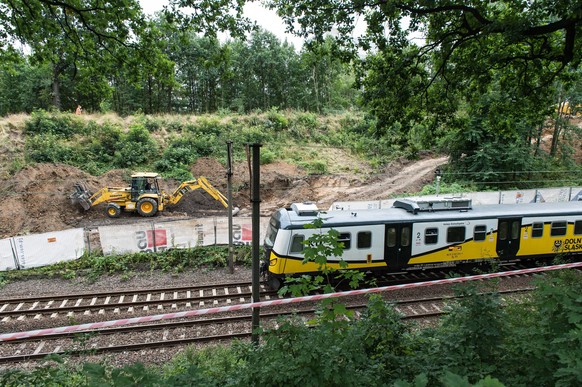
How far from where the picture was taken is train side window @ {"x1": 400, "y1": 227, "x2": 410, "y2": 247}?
41.5 ft

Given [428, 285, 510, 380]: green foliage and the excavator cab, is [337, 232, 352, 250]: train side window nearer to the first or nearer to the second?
[428, 285, 510, 380]: green foliage

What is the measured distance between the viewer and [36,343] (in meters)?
9.95

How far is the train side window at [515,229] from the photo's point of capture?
13.4 meters

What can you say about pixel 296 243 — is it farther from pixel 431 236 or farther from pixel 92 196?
pixel 92 196

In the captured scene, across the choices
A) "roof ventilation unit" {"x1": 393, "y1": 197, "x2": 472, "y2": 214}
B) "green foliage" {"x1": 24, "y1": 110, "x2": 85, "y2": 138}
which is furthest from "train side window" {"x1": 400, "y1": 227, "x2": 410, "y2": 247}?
"green foliage" {"x1": 24, "y1": 110, "x2": 85, "y2": 138}

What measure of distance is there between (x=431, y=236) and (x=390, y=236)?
1.45m

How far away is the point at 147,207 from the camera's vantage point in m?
22.2

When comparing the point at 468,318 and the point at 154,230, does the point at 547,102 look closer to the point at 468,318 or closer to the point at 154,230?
the point at 468,318

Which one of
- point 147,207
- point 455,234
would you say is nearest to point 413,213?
point 455,234

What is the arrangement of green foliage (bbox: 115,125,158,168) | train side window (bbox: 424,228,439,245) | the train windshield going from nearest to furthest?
the train windshield < train side window (bbox: 424,228,439,245) < green foliage (bbox: 115,125,158,168)

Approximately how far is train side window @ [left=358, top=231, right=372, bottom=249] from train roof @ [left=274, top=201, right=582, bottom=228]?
0.36 metres

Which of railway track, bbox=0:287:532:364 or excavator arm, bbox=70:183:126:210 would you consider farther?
excavator arm, bbox=70:183:126:210

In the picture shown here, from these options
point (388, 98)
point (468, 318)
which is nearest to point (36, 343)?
point (468, 318)

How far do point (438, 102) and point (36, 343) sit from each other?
1254cm
